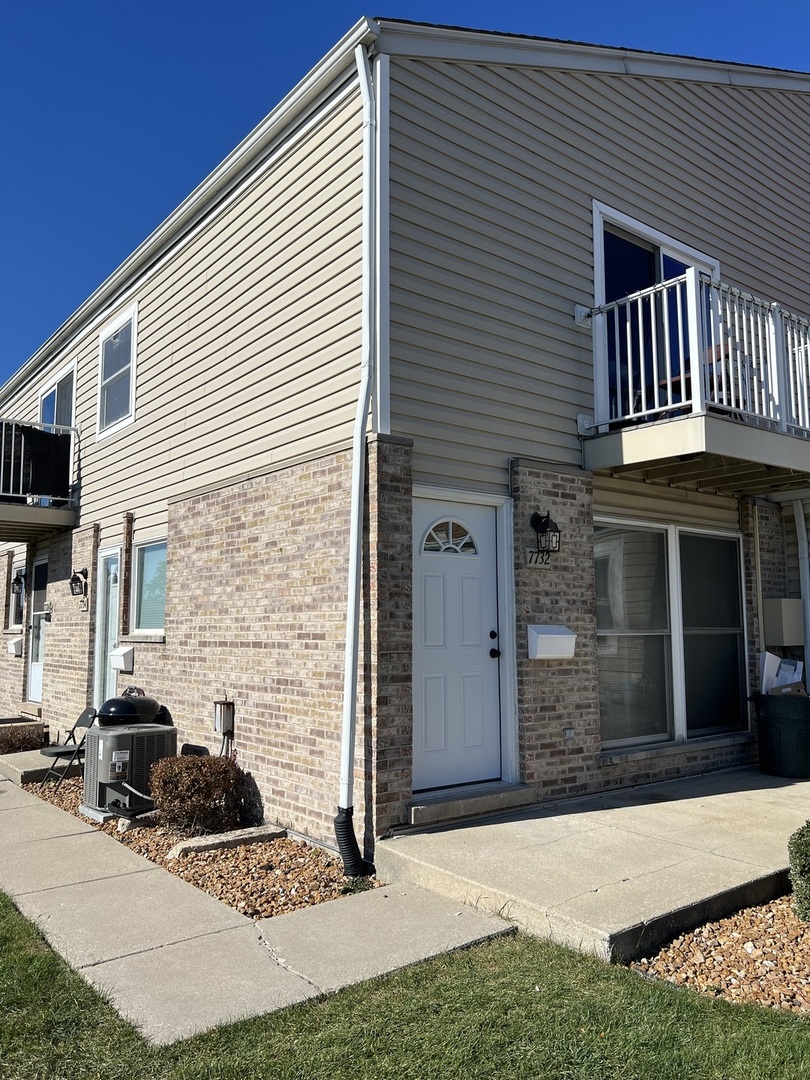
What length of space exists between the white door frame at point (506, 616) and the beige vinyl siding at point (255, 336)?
122cm

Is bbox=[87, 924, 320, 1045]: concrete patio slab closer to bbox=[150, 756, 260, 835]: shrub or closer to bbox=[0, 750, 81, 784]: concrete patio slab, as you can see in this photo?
bbox=[150, 756, 260, 835]: shrub

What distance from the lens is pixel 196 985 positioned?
3.71m

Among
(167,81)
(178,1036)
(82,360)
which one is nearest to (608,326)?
(178,1036)

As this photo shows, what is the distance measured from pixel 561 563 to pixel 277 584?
233cm

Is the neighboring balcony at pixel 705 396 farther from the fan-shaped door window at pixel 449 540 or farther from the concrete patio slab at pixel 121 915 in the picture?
the concrete patio slab at pixel 121 915

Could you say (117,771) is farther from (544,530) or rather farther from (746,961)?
(746,961)

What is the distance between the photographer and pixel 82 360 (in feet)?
38.3

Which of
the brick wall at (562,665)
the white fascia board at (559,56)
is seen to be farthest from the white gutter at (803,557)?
the white fascia board at (559,56)

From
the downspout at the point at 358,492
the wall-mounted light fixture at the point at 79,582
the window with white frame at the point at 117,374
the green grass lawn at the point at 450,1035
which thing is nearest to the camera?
the green grass lawn at the point at 450,1035

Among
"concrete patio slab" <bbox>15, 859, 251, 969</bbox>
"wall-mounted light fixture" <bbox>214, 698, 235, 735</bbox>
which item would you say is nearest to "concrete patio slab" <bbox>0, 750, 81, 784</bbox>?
"wall-mounted light fixture" <bbox>214, 698, 235, 735</bbox>

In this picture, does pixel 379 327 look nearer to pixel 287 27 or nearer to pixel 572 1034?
pixel 572 1034

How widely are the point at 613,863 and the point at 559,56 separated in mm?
6809

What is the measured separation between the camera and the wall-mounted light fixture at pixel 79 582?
10.6 m

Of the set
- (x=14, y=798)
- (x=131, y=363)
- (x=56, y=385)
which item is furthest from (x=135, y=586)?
(x=56, y=385)
